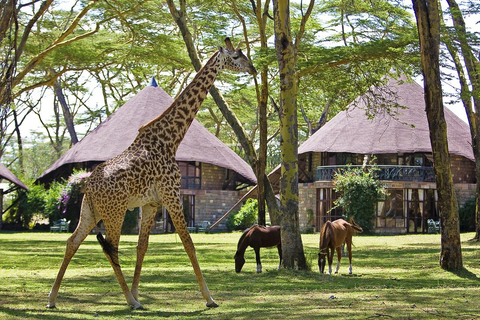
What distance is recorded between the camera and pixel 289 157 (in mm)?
14117

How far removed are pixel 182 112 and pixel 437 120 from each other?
5.96 metres

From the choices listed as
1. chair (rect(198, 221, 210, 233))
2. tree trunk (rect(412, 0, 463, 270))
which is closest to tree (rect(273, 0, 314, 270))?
tree trunk (rect(412, 0, 463, 270))

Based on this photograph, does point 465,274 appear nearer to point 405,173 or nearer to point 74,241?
point 74,241

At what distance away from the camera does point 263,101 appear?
22.5 metres

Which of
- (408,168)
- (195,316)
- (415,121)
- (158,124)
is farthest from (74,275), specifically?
(415,121)

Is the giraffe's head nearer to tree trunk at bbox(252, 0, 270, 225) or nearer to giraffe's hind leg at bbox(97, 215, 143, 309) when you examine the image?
giraffe's hind leg at bbox(97, 215, 143, 309)

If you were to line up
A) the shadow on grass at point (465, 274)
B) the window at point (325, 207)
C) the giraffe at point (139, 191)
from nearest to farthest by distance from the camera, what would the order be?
1. the giraffe at point (139, 191)
2. the shadow on grass at point (465, 274)
3. the window at point (325, 207)

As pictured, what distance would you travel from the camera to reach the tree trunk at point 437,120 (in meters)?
14.4

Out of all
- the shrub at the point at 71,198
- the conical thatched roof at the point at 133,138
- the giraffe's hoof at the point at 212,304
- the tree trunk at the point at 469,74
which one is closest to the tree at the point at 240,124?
the tree trunk at the point at 469,74

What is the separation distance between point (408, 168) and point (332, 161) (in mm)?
5378

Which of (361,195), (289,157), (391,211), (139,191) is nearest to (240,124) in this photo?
(289,157)

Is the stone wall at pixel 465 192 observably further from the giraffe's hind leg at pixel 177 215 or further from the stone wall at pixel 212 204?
the giraffe's hind leg at pixel 177 215

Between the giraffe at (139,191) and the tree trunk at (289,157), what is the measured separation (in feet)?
→ 12.2

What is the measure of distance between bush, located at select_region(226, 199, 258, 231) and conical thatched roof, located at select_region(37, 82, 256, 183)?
2219 mm
